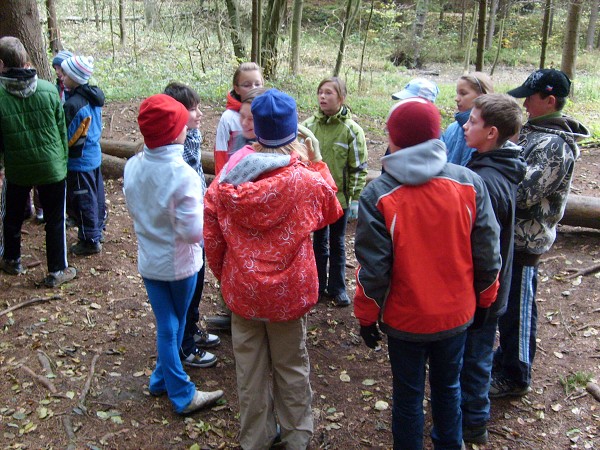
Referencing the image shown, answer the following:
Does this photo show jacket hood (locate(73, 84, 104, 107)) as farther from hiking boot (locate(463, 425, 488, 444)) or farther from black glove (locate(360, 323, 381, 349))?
hiking boot (locate(463, 425, 488, 444))

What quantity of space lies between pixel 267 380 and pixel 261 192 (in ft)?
3.75

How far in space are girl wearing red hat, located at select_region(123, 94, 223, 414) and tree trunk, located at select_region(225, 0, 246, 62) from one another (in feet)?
34.2

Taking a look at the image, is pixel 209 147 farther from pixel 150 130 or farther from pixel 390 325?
pixel 390 325

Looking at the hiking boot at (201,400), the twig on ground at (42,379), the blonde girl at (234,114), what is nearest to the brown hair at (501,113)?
the blonde girl at (234,114)

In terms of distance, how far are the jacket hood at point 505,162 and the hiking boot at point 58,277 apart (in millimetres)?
3881

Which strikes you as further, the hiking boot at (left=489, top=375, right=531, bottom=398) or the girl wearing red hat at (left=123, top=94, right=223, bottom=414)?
the hiking boot at (left=489, top=375, right=531, bottom=398)

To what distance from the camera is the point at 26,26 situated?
6.02 metres

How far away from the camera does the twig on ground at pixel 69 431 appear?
3256 mm

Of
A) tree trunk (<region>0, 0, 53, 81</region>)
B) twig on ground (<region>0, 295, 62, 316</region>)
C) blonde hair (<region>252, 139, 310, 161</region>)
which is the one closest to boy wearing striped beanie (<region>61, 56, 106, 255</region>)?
twig on ground (<region>0, 295, 62, 316</region>)

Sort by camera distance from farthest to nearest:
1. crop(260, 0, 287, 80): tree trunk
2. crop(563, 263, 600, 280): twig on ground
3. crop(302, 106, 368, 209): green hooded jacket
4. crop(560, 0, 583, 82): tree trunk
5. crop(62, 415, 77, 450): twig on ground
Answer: crop(260, 0, 287, 80): tree trunk, crop(560, 0, 583, 82): tree trunk, crop(563, 263, 600, 280): twig on ground, crop(302, 106, 368, 209): green hooded jacket, crop(62, 415, 77, 450): twig on ground

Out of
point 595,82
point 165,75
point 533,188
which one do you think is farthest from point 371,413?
point 595,82

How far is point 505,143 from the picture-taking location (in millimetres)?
3111

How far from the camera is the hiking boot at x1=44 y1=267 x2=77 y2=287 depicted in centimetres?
506

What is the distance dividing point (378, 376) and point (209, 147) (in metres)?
5.49
